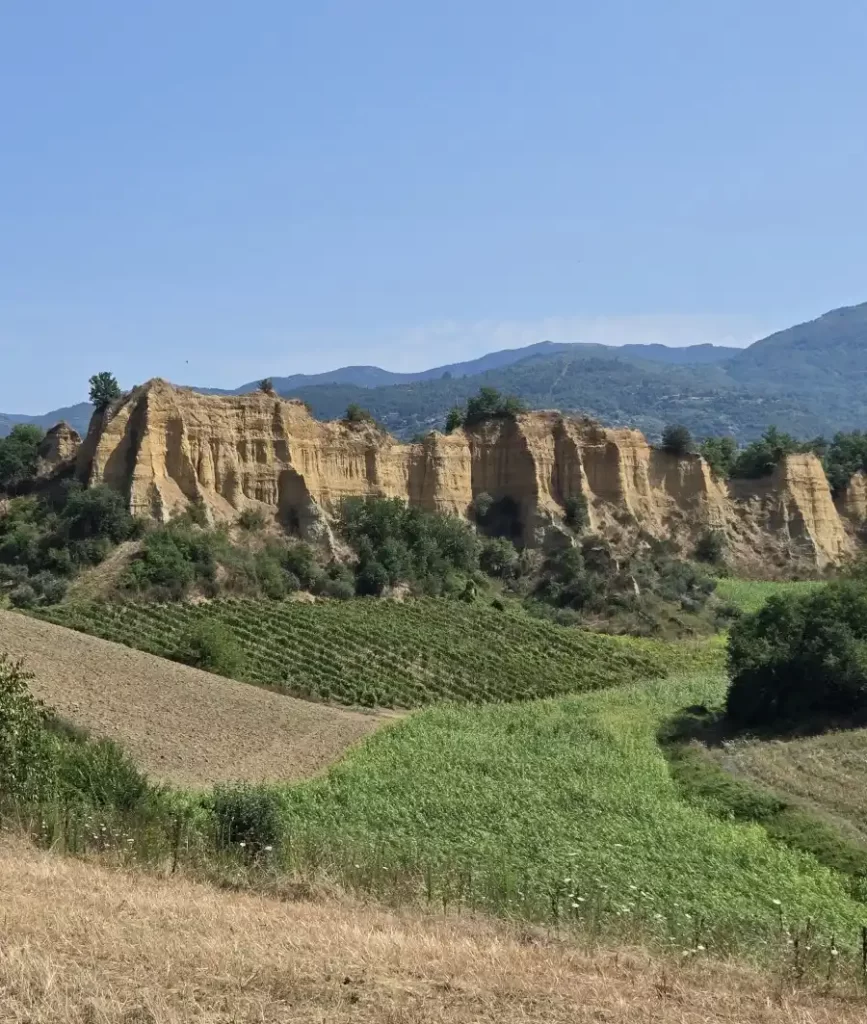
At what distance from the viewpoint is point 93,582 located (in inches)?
2020

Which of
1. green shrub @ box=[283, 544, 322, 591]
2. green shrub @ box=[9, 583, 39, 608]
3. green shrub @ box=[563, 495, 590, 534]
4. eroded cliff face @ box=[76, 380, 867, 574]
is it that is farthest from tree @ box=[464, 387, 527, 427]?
green shrub @ box=[9, 583, 39, 608]

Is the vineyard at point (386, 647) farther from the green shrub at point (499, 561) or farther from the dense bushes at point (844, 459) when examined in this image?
the dense bushes at point (844, 459)

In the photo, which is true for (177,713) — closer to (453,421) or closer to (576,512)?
(576,512)

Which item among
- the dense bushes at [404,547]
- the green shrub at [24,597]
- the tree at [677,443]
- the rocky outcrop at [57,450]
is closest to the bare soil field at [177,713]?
the green shrub at [24,597]

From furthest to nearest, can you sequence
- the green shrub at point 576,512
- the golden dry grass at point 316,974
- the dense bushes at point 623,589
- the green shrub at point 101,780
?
1. the green shrub at point 576,512
2. the dense bushes at point 623,589
3. the green shrub at point 101,780
4. the golden dry grass at point 316,974

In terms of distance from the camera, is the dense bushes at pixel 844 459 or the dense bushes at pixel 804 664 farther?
the dense bushes at pixel 844 459

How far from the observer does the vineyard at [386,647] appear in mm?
43000

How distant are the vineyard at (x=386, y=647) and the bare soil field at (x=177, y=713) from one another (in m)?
3.95

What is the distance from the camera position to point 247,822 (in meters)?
17.1

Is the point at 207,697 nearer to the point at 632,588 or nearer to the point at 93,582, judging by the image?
the point at 93,582

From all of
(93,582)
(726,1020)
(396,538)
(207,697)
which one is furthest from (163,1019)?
(396,538)

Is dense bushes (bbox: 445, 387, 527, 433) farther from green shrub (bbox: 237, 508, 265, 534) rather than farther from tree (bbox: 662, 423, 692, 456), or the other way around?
green shrub (bbox: 237, 508, 265, 534)

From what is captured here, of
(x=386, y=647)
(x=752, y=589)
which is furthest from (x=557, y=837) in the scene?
(x=752, y=589)

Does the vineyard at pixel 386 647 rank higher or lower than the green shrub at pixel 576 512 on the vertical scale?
lower
